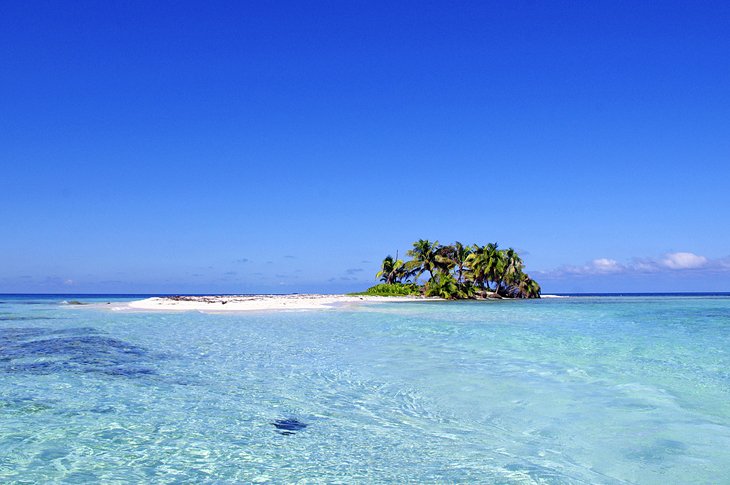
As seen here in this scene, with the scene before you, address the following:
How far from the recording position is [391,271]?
69812 millimetres

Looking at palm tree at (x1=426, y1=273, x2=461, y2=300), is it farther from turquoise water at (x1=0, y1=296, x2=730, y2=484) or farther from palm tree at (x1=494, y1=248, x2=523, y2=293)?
turquoise water at (x1=0, y1=296, x2=730, y2=484)

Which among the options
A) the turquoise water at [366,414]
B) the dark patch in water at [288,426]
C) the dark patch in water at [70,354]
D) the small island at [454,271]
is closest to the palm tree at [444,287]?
the small island at [454,271]

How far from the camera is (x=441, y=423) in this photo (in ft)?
23.4

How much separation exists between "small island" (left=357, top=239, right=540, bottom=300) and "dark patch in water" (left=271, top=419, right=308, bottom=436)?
5516 cm

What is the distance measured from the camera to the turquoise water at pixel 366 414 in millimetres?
5324

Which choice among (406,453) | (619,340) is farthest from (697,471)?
(619,340)

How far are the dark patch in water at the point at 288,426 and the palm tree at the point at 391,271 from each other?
60.0m

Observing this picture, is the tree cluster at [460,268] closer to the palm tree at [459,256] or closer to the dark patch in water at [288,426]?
the palm tree at [459,256]

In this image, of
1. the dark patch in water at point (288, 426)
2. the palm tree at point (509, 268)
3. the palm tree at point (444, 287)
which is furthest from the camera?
the palm tree at point (509, 268)

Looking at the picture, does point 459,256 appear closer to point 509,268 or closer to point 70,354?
point 509,268

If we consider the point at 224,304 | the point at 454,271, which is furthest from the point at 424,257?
the point at 224,304

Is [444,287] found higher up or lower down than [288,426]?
higher up

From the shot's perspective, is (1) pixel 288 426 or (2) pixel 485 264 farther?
(2) pixel 485 264

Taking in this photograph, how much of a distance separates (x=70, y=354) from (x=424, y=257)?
2090 inches
